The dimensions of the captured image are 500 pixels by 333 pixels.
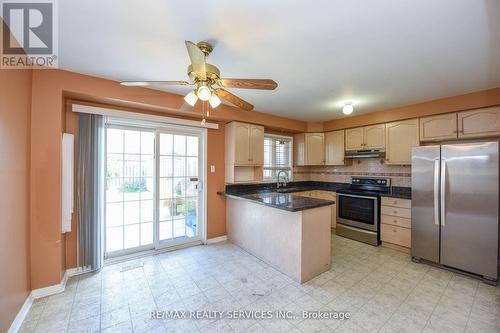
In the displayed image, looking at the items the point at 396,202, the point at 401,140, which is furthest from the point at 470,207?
the point at 401,140

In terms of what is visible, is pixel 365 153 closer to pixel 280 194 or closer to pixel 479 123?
pixel 479 123


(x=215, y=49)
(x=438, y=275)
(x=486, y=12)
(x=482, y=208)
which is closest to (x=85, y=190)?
(x=215, y=49)

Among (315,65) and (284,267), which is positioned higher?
(315,65)

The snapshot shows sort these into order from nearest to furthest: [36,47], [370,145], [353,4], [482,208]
Answer: [353,4] < [36,47] < [482,208] < [370,145]

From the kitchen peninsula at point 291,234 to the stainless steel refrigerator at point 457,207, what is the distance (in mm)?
1395

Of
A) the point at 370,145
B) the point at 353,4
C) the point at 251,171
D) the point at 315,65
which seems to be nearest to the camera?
the point at 353,4

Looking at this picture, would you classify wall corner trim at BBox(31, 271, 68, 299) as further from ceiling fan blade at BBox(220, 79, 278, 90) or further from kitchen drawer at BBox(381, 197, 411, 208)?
kitchen drawer at BBox(381, 197, 411, 208)

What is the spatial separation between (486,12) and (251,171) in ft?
11.7

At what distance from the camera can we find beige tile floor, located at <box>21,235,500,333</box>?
5.89 feet

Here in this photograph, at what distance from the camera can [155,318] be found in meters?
1.88

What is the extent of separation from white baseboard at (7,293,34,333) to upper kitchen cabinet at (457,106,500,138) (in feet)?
18.0

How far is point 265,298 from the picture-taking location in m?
2.17

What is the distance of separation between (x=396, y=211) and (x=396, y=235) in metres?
0.39

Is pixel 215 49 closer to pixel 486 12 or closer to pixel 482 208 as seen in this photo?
pixel 486 12
